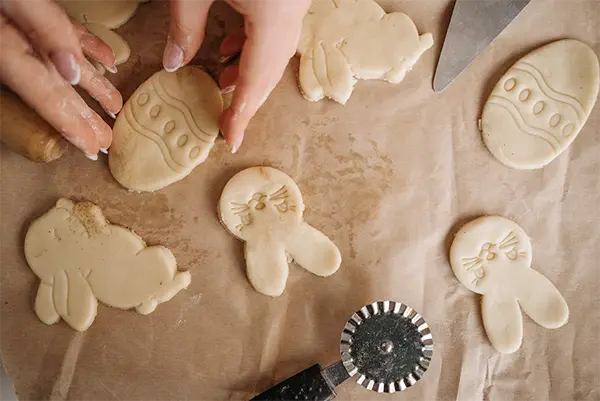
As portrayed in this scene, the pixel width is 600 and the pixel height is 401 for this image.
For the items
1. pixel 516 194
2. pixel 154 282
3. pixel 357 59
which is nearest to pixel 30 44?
pixel 154 282

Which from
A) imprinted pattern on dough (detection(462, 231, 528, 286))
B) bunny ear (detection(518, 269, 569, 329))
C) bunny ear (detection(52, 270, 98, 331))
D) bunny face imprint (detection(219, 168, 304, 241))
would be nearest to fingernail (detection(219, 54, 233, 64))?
bunny face imprint (detection(219, 168, 304, 241))

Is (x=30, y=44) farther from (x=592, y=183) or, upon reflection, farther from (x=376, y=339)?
(x=592, y=183)

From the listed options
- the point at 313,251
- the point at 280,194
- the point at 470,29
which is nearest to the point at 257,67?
the point at 280,194

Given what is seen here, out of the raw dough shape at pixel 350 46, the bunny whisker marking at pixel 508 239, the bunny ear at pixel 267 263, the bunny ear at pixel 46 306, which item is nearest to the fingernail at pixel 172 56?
the raw dough shape at pixel 350 46

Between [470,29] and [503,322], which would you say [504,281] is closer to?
[503,322]

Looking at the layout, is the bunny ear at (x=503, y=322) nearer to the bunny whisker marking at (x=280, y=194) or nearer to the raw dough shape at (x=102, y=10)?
the bunny whisker marking at (x=280, y=194)

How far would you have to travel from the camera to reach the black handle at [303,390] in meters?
1.07

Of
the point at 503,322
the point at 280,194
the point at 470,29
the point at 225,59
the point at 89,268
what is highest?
the point at 470,29

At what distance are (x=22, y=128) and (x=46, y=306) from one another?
35 cm

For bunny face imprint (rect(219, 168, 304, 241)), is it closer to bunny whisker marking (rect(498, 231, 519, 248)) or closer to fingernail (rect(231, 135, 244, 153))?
fingernail (rect(231, 135, 244, 153))

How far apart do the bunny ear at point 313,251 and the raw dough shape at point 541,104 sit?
39cm

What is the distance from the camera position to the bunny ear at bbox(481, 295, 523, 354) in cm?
118

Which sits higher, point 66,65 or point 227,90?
point 227,90

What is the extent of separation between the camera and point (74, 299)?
3.84 feet
